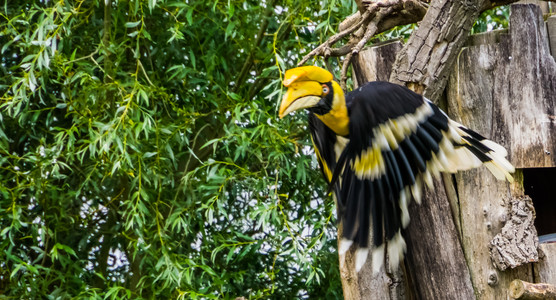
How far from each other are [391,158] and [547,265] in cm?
50

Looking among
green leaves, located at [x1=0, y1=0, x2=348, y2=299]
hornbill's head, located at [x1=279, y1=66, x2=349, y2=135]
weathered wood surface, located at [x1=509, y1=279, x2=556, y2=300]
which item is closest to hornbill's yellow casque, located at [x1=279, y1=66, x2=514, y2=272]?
hornbill's head, located at [x1=279, y1=66, x2=349, y2=135]

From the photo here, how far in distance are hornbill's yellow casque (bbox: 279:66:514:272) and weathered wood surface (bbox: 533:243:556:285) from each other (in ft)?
0.85

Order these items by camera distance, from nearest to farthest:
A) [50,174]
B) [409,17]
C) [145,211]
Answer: [409,17], [145,211], [50,174]

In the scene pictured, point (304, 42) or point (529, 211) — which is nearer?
point (529, 211)

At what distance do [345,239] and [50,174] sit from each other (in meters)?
1.38

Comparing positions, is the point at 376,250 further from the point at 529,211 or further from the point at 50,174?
the point at 50,174

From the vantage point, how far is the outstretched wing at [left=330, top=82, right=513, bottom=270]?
1.70 metres

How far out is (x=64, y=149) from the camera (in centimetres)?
288

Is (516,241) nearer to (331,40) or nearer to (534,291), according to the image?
(534,291)

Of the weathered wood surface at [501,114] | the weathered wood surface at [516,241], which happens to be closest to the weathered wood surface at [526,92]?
the weathered wood surface at [501,114]

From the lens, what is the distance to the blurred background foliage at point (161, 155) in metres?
2.63

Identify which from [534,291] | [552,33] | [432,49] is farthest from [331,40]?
[534,291]

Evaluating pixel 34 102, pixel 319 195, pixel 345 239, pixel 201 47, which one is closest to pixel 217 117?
pixel 201 47

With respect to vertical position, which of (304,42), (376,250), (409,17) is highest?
(304,42)
